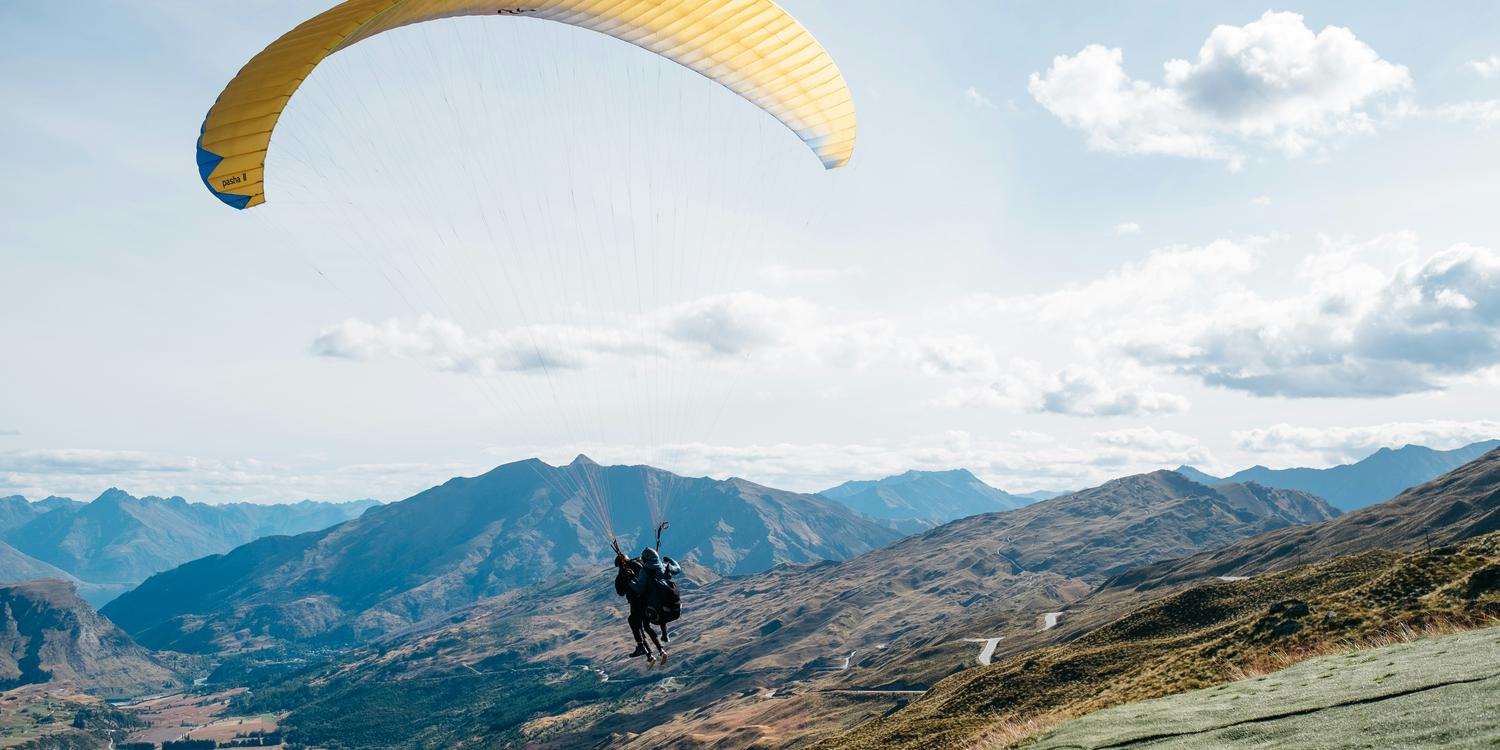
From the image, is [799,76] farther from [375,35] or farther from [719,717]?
[719,717]

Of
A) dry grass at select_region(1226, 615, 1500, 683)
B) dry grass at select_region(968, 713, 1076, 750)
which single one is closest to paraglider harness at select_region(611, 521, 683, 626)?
dry grass at select_region(968, 713, 1076, 750)

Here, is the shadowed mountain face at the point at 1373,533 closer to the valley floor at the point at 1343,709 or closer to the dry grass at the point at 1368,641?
the dry grass at the point at 1368,641

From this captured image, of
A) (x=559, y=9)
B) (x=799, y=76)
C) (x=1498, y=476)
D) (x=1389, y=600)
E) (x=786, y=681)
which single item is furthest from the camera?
(x=786, y=681)

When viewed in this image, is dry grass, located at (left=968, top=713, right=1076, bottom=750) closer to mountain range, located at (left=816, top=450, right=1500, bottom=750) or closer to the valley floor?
mountain range, located at (left=816, top=450, right=1500, bottom=750)

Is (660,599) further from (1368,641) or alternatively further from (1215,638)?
(1215,638)

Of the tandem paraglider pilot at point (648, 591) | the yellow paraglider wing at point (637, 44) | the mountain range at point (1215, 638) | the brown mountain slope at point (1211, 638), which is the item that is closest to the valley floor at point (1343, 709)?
the mountain range at point (1215, 638)

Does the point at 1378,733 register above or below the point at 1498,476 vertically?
above

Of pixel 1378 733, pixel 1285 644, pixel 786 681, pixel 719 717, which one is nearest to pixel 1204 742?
pixel 1378 733
